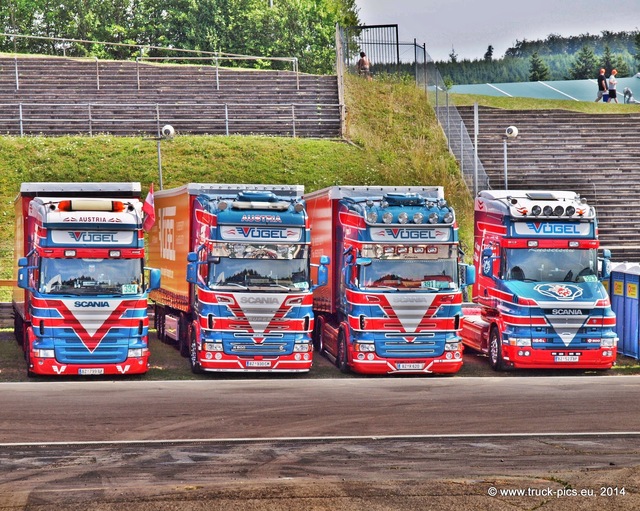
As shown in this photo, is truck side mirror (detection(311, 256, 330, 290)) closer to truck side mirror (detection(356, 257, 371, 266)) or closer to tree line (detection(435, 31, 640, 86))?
truck side mirror (detection(356, 257, 371, 266))

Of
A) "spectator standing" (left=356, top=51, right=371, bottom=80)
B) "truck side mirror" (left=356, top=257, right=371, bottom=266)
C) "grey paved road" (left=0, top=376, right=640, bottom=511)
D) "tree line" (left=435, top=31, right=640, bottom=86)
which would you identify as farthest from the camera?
"tree line" (left=435, top=31, right=640, bottom=86)

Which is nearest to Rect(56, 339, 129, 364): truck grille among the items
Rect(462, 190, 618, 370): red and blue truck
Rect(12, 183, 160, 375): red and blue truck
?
Rect(12, 183, 160, 375): red and blue truck

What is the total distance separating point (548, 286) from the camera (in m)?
26.9

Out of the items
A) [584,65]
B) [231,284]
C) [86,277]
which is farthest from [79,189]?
[584,65]

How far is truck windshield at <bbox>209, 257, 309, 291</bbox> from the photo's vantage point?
84.1 ft

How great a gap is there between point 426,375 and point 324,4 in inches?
2109

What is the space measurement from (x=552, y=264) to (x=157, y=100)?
28.5m

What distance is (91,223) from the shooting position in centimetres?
2533

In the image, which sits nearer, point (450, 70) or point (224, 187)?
point (224, 187)

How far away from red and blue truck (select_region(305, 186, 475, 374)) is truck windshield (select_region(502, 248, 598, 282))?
1543 millimetres

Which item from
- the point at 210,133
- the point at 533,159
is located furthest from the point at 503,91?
the point at 210,133

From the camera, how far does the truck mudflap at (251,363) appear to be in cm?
2575

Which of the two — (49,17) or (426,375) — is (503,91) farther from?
(426,375)

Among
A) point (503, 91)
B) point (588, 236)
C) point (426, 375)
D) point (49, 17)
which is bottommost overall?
point (426, 375)
